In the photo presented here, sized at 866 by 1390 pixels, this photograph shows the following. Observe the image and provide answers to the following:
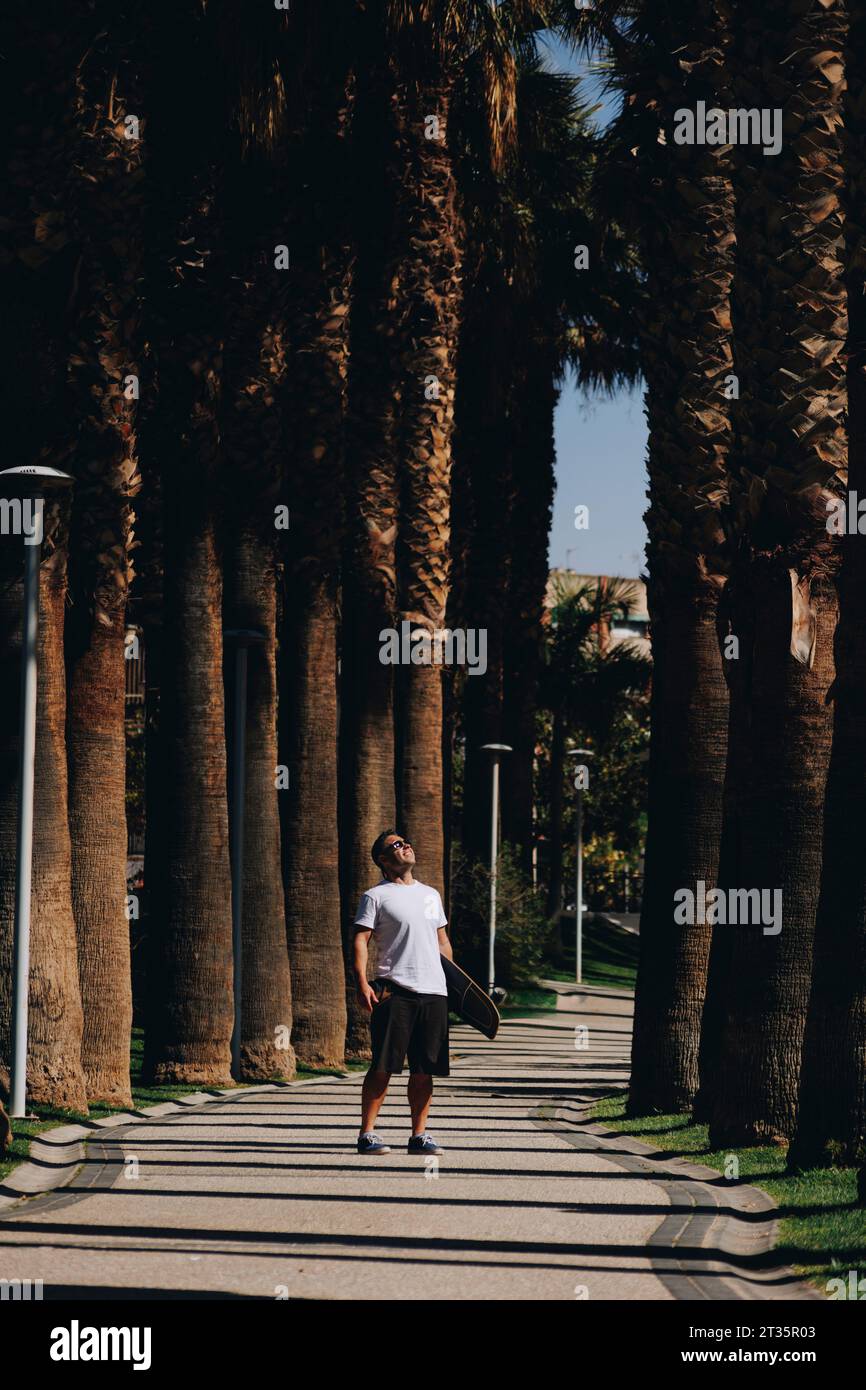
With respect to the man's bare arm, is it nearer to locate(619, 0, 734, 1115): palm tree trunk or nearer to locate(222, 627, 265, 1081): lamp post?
locate(619, 0, 734, 1115): palm tree trunk

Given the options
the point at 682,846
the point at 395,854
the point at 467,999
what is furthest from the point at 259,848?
the point at 395,854

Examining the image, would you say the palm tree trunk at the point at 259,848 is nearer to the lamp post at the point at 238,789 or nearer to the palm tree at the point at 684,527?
the lamp post at the point at 238,789

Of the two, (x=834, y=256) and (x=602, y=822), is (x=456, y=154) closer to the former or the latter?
(x=834, y=256)

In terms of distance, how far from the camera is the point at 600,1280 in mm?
7387

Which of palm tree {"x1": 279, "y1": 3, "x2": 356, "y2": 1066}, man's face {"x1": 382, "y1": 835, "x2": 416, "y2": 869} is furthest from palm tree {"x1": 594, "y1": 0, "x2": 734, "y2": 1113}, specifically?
palm tree {"x1": 279, "y1": 3, "x2": 356, "y2": 1066}

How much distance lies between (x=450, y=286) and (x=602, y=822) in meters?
45.2

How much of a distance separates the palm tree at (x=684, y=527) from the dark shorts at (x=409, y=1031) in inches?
174

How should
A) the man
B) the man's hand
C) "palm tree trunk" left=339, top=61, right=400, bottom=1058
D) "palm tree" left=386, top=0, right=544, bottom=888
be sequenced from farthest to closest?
"palm tree trunk" left=339, top=61, right=400, bottom=1058 < "palm tree" left=386, top=0, right=544, bottom=888 < the man < the man's hand

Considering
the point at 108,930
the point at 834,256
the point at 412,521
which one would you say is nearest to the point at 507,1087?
the point at 108,930

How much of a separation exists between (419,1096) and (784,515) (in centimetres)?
425

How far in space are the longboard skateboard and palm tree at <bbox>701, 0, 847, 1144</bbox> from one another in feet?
5.06

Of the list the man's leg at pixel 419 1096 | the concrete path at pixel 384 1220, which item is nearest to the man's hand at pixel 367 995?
the man's leg at pixel 419 1096

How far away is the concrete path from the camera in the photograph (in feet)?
24.0

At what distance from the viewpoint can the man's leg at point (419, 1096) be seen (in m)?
11.4
